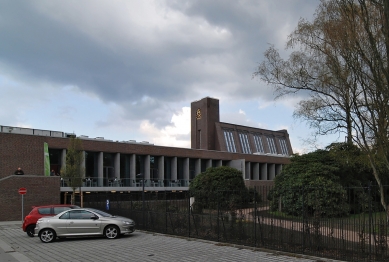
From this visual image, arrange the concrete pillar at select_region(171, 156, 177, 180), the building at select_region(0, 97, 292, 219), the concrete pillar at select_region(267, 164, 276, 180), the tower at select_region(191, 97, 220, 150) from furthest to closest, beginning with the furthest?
the concrete pillar at select_region(267, 164, 276, 180) < the tower at select_region(191, 97, 220, 150) < the concrete pillar at select_region(171, 156, 177, 180) < the building at select_region(0, 97, 292, 219)

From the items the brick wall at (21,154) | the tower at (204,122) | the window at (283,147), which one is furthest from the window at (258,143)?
the brick wall at (21,154)

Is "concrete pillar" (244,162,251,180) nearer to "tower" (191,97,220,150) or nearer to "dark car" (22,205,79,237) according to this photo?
"tower" (191,97,220,150)

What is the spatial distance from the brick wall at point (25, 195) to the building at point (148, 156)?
0.11 metres

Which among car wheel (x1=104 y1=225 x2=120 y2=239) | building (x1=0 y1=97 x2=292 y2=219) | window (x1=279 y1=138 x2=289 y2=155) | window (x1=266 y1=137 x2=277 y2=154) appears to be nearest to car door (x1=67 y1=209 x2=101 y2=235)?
car wheel (x1=104 y1=225 x2=120 y2=239)

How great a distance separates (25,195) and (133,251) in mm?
21485

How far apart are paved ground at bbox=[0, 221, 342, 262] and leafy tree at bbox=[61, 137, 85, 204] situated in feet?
43.1

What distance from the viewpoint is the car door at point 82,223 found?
1727 cm

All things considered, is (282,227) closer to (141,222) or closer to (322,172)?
(141,222)

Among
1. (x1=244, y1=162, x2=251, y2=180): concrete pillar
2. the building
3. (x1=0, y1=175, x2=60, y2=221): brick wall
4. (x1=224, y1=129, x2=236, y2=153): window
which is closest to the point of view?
(x1=0, y1=175, x2=60, y2=221): brick wall

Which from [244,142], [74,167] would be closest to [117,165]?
[74,167]

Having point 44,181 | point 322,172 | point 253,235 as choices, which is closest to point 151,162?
point 44,181

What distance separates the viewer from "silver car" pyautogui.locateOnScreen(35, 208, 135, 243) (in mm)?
17094

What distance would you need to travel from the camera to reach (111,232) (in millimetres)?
17438

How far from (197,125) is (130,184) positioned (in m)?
24.2
